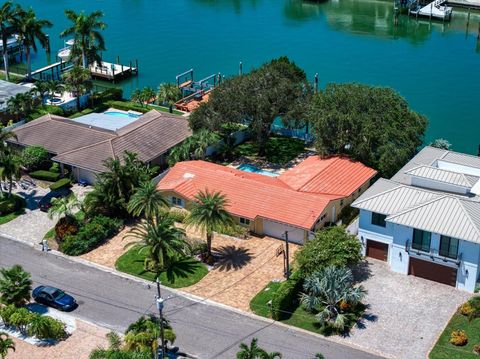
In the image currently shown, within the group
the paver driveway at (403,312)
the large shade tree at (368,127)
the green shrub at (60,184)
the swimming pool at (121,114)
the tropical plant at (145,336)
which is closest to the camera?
the tropical plant at (145,336)

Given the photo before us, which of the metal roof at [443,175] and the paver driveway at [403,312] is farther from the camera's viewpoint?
the metal roof at [443,175]

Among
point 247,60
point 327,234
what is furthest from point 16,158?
point 247,60

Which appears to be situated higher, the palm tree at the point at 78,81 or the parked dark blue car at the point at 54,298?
the palm tree at the point at 78,81

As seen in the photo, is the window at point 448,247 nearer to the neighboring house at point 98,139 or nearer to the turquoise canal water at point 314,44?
the neighboring house at point 98,139

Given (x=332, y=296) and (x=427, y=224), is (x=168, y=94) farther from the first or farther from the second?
(x=332, y=296)

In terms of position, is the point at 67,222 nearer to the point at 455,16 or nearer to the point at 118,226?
the point at 118,226

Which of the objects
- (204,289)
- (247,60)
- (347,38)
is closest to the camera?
(204,289)

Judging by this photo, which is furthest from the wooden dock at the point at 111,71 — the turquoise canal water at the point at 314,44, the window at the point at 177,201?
the window at the point at 177,201

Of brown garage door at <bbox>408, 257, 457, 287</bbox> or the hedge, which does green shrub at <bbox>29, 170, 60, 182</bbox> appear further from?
brown garage door at <bbox>408, 257, 457, 287</bbox>
